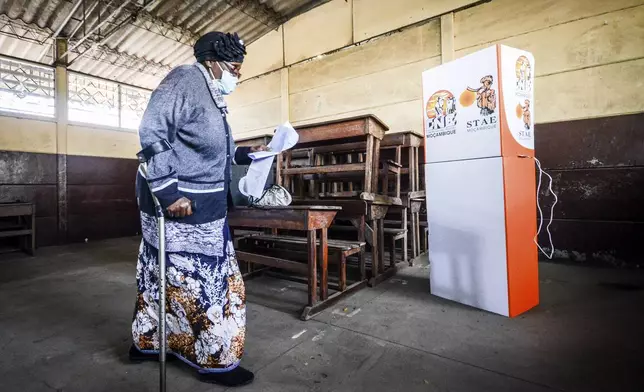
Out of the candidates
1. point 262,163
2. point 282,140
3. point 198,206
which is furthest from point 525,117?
point 198,206

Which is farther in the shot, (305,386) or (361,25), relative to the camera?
(361,25)

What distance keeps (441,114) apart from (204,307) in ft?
6.72

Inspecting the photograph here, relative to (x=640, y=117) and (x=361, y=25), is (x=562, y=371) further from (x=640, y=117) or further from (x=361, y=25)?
(x=361, y=25)

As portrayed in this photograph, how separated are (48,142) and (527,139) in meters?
7.43

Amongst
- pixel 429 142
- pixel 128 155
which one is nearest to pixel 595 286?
pixel 429 142

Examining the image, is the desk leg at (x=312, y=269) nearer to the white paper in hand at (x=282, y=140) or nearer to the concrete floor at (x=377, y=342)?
the concrete floor at (x=377, y=342)

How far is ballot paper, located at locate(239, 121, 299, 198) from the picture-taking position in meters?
1.61

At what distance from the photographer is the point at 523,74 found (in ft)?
7.04

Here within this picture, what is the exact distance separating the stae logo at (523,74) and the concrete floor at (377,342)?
5.04ft

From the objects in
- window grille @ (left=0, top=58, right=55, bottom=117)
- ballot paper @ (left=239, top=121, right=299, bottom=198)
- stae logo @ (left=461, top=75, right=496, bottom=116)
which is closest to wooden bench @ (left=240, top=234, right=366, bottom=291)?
ballot paper @ (left=239, top=121, right=299, bottom=198)

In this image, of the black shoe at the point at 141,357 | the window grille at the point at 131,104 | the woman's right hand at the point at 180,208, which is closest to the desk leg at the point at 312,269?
the black shoe at the point at 141,357

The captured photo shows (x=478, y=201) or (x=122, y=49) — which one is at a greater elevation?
(x=122, y=49)

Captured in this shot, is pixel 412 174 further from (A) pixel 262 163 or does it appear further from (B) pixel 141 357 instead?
(B) pixel 141 357

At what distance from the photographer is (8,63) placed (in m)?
5.46
